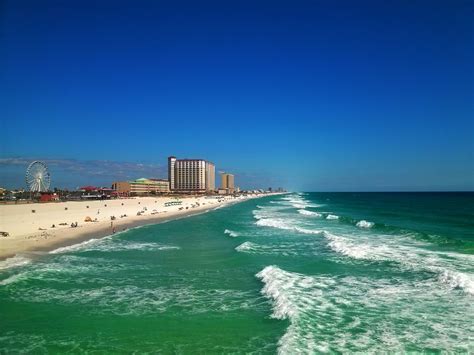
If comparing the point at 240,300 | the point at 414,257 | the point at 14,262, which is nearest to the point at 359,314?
the point at 240,300

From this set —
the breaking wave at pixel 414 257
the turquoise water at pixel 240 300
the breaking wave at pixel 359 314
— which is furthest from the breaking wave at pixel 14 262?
the breaking wave at pixel 414 257

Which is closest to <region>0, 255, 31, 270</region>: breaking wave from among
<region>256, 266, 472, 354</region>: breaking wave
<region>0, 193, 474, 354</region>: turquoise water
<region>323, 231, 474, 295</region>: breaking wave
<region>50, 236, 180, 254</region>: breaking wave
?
<region>0, 193, 474, 354</region>: turquoise water

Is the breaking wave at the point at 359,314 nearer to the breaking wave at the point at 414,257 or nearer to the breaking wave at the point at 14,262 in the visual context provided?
the breaking wave at the point at 414,257

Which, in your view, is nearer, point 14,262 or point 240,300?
point 240,300

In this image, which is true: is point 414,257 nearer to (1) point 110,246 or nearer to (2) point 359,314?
(2) point 359,314

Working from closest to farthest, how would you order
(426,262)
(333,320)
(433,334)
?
(433,334), (333,320), (426,262)

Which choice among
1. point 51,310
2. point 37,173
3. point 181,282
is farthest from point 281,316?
point 37,173

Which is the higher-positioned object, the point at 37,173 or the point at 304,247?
the point at 37,173

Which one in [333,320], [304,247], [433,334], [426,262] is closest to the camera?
[433,334]

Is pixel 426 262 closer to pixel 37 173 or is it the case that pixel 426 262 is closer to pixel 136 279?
pixel 136 279
